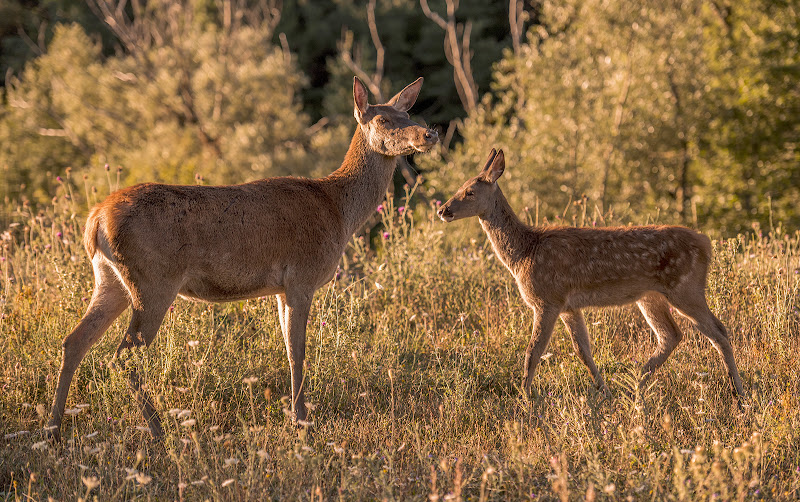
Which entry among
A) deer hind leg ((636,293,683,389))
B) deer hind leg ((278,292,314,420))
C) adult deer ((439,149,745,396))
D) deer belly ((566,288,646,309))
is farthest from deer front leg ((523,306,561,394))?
deer hind leg ((278,292,314,420))

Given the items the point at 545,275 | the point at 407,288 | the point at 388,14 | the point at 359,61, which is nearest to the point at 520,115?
the point at 359,61

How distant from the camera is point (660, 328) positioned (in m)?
6.62

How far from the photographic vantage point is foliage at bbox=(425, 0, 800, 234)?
2119 cm

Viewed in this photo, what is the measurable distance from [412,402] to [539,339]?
1.13m

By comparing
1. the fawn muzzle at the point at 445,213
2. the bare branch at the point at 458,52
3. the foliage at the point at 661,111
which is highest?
the bare branch at the point at 458,52

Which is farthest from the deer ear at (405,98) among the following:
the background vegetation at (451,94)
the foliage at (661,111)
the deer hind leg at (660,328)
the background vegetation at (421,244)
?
the foliage at (661,111)

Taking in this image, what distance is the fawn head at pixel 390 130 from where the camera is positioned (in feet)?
20.6

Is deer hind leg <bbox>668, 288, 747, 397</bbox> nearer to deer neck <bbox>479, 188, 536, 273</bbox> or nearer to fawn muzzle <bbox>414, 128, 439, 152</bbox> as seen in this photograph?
deer neck <bbox>479, 188, 536, 273</bbox>

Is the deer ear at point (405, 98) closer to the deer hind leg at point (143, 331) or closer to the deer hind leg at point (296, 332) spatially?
the deer hind leg at point (296, 332)

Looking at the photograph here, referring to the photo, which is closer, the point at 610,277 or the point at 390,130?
the point at 610,277

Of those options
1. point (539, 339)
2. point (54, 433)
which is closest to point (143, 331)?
point (54, 433)

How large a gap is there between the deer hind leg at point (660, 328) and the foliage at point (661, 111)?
14348 mm

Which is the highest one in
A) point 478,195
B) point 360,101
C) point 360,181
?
point 360,101

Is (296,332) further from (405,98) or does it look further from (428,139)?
(405,98)
